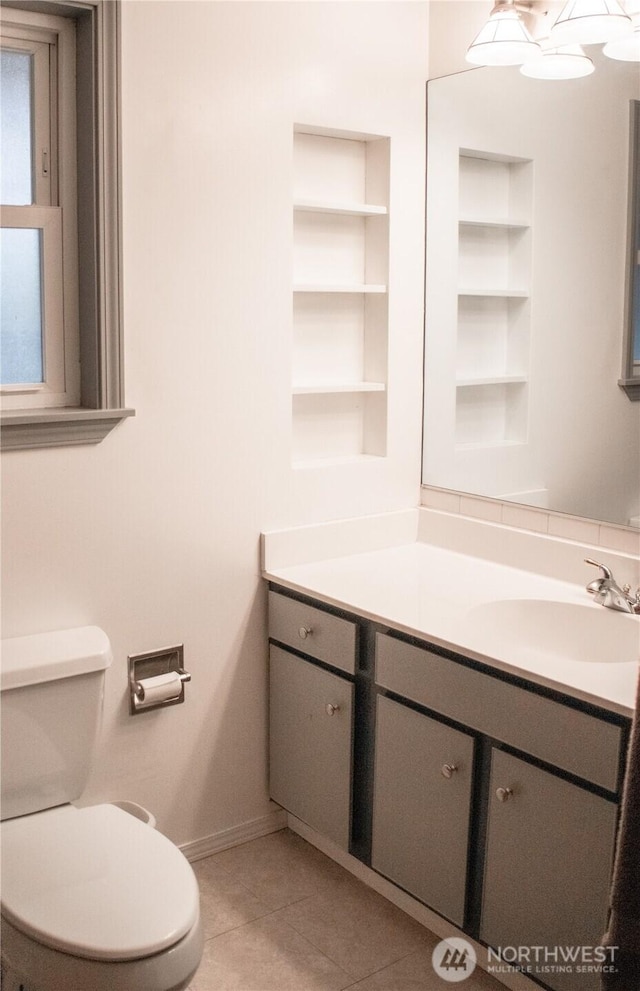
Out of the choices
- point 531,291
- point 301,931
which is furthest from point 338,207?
point 301,931

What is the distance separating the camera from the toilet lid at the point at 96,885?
1674 millimetres

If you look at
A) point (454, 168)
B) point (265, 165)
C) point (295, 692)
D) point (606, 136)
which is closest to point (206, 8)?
point (265, 165)

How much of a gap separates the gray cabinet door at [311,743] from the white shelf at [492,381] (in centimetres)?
89

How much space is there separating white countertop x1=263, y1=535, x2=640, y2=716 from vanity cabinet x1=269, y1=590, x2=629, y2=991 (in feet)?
0.16

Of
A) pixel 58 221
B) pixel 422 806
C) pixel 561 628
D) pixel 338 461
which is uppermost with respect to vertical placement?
pixel 58 221

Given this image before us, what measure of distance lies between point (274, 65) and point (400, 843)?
1.92 m

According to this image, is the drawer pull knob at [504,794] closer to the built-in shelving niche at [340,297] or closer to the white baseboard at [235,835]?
the white baseboard at [235,835]

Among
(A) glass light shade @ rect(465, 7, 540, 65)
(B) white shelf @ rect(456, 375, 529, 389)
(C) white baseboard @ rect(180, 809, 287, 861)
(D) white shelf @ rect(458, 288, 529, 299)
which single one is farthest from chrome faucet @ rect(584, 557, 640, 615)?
(A) glass light shade @ rect(465, 7, 540, 65)

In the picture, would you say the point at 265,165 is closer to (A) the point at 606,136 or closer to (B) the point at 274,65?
(B) the point at 274,65

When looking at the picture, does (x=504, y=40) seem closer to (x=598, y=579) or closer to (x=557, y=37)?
(x=557, y=37)

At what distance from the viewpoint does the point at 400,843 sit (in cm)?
225

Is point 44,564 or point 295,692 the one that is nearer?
point 44,564

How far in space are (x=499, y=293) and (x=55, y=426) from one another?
1.21 m

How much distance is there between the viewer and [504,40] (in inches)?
91.5
